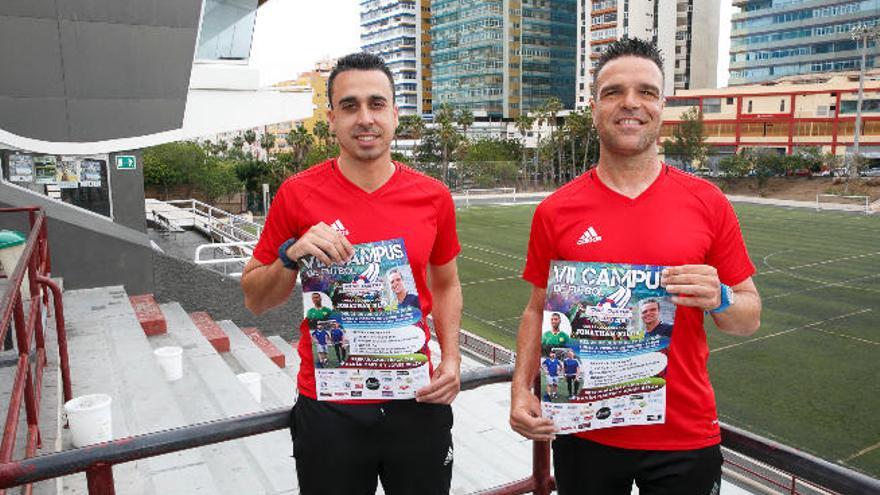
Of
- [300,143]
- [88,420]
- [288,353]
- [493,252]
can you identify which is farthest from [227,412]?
[300,143]

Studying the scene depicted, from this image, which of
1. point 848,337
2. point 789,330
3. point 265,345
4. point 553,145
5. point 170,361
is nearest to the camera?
point 170,361

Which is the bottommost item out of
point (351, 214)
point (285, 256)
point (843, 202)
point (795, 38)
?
point (843, 202)

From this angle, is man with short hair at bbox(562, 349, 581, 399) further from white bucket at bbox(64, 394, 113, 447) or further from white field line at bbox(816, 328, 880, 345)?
white field line at bbox(816, 328, 880, 345)

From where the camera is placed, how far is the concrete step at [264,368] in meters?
9.08

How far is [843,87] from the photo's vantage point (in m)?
65.6

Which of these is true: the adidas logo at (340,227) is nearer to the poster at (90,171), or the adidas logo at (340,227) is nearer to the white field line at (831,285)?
the poster at (90,171)

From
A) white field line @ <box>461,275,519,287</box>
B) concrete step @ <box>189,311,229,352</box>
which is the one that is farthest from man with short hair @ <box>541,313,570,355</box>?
white field line @ <box>461,275,519,287</box>

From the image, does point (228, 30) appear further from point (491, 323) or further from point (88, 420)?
point (88, 420)

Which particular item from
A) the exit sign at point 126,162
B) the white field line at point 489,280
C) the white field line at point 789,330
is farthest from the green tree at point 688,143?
the exit sign at point 126,162

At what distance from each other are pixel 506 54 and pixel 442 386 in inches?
4667

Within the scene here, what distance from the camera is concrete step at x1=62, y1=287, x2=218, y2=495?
17.1ft

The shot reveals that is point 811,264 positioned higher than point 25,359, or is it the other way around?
point 25,359

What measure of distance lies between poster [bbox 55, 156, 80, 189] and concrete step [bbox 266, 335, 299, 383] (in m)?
4.26

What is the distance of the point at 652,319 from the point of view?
215 centimetres
